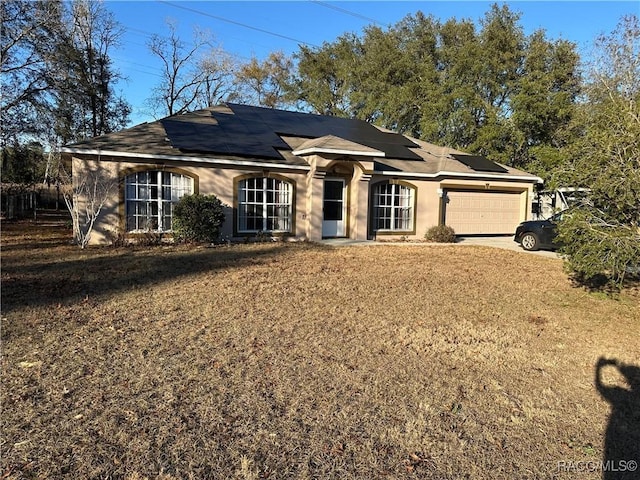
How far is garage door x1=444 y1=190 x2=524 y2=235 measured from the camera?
19469 mm

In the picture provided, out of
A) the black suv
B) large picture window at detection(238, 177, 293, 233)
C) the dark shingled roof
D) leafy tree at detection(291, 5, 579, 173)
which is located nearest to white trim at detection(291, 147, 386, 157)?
the dark shingled roof

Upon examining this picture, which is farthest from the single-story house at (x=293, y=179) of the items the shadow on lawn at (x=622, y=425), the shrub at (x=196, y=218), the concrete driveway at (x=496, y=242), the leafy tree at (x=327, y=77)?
the leafy tree at (x=327, y=77)

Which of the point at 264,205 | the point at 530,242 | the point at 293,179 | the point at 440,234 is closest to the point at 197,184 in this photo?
the point at 264,205

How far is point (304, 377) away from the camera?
4.46 meters

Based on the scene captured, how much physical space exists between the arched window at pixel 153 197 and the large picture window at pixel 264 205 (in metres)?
1.91

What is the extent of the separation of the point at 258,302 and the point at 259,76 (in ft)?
125

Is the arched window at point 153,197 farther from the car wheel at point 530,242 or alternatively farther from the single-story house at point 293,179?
the car wheel at point 530,242

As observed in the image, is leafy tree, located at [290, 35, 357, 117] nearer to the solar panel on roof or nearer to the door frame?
the solar panel on roof

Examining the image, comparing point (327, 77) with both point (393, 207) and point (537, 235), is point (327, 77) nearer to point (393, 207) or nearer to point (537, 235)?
point (393, 207)

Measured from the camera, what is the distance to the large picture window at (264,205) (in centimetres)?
1538

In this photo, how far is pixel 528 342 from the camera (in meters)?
5.89

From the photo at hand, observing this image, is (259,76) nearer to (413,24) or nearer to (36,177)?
(413,24)

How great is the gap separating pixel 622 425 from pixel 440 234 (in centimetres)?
1389

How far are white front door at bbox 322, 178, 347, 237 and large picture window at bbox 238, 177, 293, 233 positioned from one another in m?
1.46
